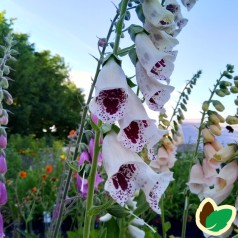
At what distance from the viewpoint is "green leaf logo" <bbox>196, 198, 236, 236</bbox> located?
41.6 inches

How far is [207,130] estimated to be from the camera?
72.6 inches

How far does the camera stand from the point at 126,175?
2.91ft

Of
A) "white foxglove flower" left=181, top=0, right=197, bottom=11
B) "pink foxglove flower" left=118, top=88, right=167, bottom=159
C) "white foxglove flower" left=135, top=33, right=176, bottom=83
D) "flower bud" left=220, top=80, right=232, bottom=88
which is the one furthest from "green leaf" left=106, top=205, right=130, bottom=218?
"flower bud" left=220, top=80, right=232, bottom=88

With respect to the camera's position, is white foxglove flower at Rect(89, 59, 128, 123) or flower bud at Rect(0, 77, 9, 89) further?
flower bud at Rect(0, 77, 9, 89)

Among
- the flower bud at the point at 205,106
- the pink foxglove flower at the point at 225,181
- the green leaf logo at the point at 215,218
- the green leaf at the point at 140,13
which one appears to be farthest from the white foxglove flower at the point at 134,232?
the green leaf at the point at 140,13

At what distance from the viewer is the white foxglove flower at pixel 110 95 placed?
86cm

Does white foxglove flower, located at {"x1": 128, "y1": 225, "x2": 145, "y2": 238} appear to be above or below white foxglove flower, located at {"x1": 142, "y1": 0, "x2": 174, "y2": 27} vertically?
below

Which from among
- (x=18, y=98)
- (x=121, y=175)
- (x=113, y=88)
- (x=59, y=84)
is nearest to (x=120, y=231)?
(x=121, y=175)

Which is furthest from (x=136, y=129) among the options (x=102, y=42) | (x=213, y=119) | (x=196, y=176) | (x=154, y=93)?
(x=196, y=176)

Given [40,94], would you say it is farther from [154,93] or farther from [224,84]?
[154,93]

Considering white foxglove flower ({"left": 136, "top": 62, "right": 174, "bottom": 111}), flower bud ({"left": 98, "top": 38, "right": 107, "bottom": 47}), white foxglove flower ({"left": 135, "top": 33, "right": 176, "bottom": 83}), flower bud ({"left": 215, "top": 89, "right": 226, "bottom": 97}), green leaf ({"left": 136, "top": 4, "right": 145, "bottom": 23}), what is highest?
flower bud ({"left": 215, "top": 89, "right": 226, "bottom": 97})

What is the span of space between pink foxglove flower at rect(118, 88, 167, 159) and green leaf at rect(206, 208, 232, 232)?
0.92ft

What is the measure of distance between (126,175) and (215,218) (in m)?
0.31

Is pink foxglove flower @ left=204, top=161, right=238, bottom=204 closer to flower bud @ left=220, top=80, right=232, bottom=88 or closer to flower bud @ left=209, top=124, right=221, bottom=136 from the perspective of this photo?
flower bud @ left=209, top=124, right=221, bottom=136
